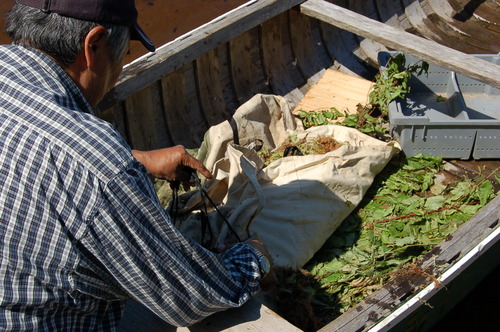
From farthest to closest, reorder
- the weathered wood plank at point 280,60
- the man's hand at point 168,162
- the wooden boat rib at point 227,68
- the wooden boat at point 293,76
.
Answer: the weathered wood plank at point 280,60, the wooden boat rib at point 227,68, the wooden boat at point 293,76, the man's hand at point 168,162

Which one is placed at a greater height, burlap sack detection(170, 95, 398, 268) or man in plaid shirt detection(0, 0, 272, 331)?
man in plaid shirt detection(0, 0, 272, 331)

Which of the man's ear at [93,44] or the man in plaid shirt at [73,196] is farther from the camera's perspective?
the man's ear at [93,44]

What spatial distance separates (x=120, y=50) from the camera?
1825mm

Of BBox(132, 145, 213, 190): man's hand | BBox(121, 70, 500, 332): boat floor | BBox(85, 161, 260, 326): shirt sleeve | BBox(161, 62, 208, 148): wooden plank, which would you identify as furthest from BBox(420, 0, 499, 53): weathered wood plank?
BBox(85, 161, 260, 326): shirt sleeve

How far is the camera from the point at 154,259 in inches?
66.5

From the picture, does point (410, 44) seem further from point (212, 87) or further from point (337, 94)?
point (212, 87)

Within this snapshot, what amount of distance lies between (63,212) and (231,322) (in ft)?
2.80

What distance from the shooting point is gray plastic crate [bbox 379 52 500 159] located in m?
3.99

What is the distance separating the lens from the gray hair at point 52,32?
1.68m

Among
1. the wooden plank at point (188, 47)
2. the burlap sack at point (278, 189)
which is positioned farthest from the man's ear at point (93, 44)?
the wooden plank at point (188, 47)

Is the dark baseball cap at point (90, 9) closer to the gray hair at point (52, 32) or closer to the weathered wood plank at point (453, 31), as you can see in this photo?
the gray hair at point (52, 32)

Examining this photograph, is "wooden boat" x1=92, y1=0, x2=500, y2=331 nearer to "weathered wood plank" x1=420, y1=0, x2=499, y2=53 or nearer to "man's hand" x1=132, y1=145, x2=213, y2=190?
"weathered wood plank" x1=420, y1=0, x2=499, y2=53

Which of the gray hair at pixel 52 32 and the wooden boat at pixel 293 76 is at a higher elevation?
the gray hair at pixel 52 32

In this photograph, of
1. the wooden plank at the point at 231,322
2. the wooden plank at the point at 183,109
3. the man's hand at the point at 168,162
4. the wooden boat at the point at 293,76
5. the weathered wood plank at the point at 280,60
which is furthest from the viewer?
the weathered wood plank at the point at 280,60
